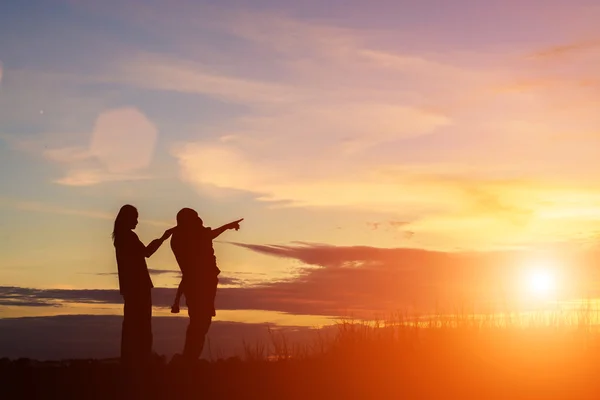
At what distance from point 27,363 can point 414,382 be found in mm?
8278

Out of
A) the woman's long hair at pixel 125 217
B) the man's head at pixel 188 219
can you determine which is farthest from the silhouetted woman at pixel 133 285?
the man's head at pixel 188 219

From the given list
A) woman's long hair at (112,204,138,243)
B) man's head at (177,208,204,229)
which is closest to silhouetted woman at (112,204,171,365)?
woman's long hair at (112,204,138,243)

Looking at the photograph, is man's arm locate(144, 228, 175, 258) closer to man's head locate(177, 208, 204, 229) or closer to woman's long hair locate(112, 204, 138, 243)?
man's head locate(177, 208, 204, 229)

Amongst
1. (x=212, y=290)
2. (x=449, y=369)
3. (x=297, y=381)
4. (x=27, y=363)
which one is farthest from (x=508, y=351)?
(x=27, y=363)

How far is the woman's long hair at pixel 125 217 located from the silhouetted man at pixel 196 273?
3.98 ft

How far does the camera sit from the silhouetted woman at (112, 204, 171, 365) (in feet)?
49.9

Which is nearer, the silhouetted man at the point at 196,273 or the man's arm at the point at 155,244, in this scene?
the man's arm at the point at 155,244

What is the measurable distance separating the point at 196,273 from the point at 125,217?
2012mm

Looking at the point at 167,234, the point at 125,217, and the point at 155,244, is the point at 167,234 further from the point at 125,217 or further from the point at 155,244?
the point at 125,217

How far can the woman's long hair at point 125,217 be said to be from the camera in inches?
594

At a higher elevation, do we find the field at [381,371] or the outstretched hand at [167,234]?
the outstretched hand at [167,234]

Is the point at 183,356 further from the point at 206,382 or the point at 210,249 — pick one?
the point at 210,249

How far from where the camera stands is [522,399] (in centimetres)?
1518

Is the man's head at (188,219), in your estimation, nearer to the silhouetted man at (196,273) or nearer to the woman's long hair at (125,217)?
the silhouetted man at (196,273)
